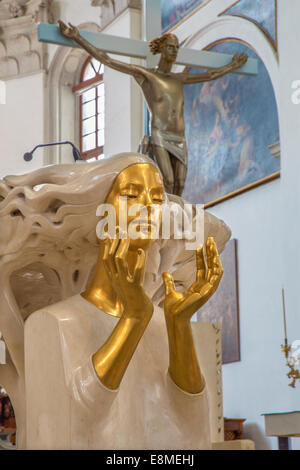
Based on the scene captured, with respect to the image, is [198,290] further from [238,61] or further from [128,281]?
[238,61]

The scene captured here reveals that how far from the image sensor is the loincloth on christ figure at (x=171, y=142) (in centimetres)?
801

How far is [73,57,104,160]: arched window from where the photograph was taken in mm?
15734

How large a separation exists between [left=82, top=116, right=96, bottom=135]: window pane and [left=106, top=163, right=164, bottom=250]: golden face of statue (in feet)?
41.8

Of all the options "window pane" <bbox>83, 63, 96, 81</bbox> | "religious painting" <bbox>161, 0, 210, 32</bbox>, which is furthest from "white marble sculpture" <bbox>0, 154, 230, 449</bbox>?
"window pane" <bbox>83, 63, 96, 81</bbox>

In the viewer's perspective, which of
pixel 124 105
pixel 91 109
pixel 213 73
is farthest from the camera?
pixel 91 109

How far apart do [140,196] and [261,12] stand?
297 inches

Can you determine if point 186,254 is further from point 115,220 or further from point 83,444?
point 83,444

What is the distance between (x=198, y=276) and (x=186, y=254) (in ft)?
2.01

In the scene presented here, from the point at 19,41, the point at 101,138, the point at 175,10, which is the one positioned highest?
the point at 19,41

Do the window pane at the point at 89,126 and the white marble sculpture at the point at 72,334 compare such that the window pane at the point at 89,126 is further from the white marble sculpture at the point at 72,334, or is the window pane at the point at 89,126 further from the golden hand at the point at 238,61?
the white marble sculpture at the point at 72,334

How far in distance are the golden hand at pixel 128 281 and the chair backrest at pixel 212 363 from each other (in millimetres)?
1537

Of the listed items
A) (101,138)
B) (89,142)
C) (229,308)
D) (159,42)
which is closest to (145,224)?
(159,42)

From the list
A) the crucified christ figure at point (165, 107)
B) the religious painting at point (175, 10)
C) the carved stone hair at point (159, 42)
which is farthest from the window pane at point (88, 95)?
the carved stone hair at point (159, 42)

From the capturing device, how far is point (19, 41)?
17109mm
